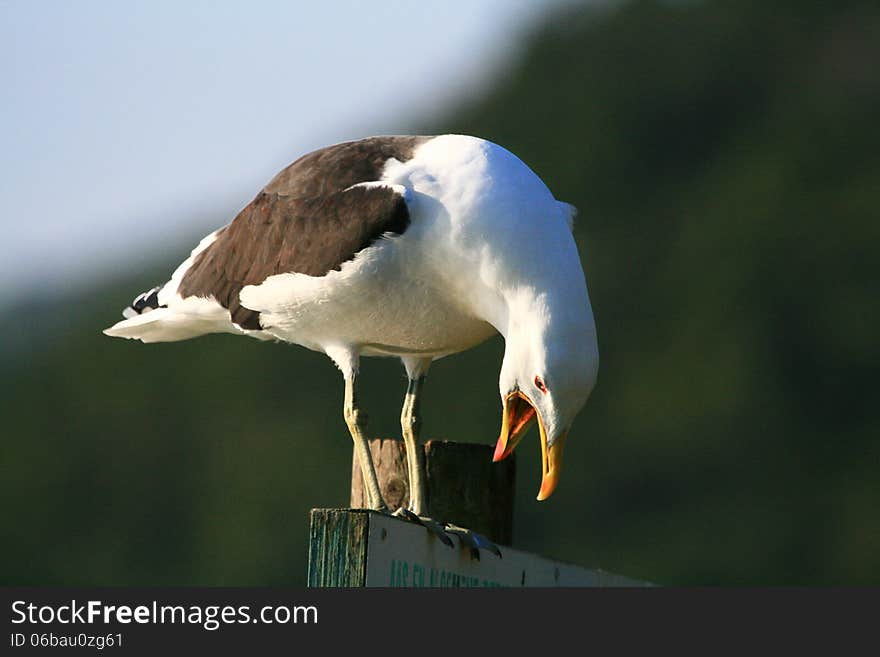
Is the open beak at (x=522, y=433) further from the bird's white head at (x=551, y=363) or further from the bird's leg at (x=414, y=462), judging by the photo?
the bird's leg at (x=414, y=462)

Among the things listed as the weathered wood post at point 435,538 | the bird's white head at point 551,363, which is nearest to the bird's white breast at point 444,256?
the bird's white head at point 551,363

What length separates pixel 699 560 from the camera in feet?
112

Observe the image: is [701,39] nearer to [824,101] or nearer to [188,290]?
[824,101]

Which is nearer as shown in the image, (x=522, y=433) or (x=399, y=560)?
(x=399, y=560)

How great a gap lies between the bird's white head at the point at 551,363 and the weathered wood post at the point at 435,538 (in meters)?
0.45

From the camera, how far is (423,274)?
293 inches

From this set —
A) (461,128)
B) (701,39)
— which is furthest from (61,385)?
(701,39)

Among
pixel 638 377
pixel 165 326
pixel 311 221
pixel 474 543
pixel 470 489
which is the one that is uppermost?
pixel 311 221

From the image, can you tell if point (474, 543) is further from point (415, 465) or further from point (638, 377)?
point (638, 377)

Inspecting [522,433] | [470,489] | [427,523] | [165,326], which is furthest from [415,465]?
[165,326]

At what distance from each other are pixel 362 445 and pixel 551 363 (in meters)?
1.20

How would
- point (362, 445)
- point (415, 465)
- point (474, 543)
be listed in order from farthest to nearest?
point (362, 445) → point (415, 465) → point (474, 543)

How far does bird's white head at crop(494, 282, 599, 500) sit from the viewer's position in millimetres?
7086

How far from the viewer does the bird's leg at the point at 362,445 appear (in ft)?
25.3
